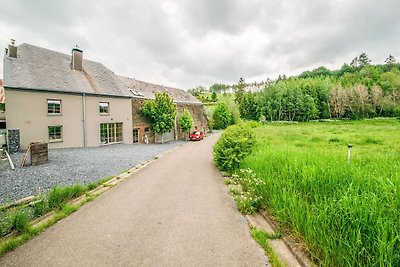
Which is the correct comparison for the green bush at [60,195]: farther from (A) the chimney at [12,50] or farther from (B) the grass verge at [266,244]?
(A) the chimney at [12,50]

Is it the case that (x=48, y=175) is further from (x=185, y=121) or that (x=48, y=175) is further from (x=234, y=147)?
(x=185, y=121)

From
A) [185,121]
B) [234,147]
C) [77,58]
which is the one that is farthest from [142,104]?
[234,147]

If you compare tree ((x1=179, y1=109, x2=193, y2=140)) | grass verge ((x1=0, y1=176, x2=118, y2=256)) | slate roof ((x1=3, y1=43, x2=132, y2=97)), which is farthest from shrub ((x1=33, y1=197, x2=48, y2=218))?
tree ((x1=179, y1=109, x2=193, y2=140))

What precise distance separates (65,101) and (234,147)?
1722 centimetres

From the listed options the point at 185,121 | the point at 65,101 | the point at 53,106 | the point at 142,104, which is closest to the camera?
the point at 53,106

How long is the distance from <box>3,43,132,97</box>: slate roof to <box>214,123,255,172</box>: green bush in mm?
16425

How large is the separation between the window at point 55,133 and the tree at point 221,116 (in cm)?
4361

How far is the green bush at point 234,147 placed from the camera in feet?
35.4

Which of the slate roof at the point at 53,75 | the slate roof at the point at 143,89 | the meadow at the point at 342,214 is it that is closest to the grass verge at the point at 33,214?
the meadow at the point at 342,214

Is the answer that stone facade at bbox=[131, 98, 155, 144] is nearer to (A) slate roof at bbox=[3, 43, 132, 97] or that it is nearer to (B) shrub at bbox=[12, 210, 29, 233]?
(A) slate roof at bbox=[3, 43, 132, 97]

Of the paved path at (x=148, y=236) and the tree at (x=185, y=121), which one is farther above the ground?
the tree at (x=185, y=121)

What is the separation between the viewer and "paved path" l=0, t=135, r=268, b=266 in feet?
12.5

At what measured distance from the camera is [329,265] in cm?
318

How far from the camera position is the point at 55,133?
19.4 metres
